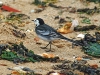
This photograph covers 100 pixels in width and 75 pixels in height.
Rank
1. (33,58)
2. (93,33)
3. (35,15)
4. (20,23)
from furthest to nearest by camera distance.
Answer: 1. (35,15)
2. (20,23)
3. (93,33)
4. (33,58)

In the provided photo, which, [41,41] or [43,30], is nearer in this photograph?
[43,30]

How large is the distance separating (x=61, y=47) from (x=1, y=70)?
3187mm

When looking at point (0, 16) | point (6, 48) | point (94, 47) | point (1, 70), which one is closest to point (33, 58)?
point (6, 48)

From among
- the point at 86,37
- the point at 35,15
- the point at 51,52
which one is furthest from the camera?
the point at 35,15

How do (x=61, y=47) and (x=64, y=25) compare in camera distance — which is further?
(x=64, y=25)

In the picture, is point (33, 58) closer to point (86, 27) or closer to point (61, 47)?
point (61, 47)

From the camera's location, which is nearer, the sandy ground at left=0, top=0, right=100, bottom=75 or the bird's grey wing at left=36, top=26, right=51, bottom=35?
the sandy ground at left=0, top=0, right=100, bottom=75

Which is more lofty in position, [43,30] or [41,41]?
[43,30]

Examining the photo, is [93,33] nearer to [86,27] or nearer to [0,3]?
[86,27]

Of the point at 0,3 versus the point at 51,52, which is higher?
the point at 0,3

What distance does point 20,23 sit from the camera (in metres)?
12.3

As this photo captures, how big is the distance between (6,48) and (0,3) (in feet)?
17.4

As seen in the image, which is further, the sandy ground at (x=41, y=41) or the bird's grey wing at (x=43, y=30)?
the bird's grey wing at (x=43, y=30)

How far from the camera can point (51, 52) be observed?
9.70 meters
